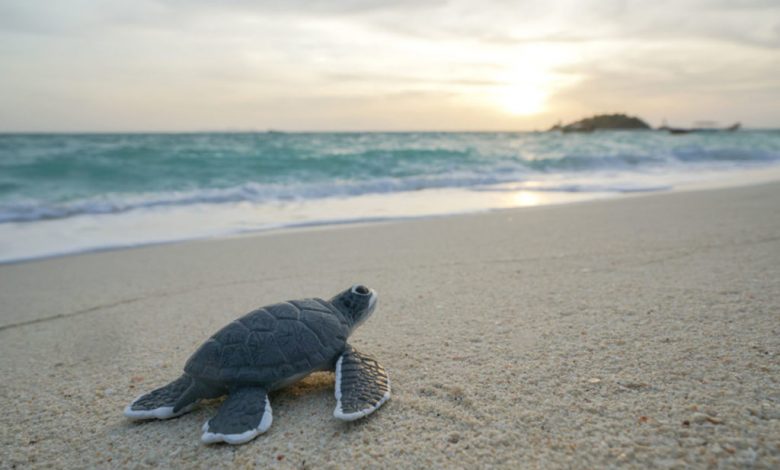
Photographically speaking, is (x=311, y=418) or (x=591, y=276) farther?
Result: (x=591, y=276)

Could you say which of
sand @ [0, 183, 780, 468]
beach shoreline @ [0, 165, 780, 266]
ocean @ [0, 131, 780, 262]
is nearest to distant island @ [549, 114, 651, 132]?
ocean @ [0, 131, 780, 262]

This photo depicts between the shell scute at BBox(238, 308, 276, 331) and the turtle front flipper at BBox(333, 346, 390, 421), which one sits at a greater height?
the shell scute at BBox(238, 308, 276, 331)

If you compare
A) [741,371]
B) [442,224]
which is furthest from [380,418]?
[442,224]

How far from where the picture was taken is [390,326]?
318 centimetres

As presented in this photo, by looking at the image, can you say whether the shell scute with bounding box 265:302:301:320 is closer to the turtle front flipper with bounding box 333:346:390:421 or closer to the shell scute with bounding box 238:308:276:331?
the shell scute with bounding box 238:308:276:331

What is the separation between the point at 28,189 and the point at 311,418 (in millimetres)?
15688

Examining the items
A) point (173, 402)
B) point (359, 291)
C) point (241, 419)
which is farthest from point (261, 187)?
point (241, 419)

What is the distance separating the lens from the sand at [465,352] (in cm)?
183

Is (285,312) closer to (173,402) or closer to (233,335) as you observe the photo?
(233,335)

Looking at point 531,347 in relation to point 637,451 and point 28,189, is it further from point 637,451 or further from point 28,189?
point 28,189

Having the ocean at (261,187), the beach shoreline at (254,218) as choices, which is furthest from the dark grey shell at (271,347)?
the ocean at (261,187)

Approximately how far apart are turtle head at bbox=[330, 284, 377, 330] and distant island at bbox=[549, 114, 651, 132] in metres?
85.4

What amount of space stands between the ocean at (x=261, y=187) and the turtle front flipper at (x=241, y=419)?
5.53m

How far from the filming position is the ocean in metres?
8.24
